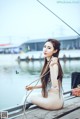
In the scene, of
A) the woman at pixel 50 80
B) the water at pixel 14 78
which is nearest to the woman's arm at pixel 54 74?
the woman at pixel 50 80

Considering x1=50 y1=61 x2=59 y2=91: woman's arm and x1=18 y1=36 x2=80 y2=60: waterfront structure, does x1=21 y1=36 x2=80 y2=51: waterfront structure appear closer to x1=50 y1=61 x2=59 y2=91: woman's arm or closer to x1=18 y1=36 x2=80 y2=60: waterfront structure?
x1=18 y1=36 x2=80 y2=60: waterfront structure

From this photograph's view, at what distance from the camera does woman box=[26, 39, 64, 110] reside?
2182mm

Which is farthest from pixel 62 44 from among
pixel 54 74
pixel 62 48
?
pixel 54 74

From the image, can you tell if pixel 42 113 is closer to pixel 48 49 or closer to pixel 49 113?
pixel 49 113

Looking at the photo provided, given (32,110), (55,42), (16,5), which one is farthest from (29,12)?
(32,110)

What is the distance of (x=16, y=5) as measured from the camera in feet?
6.94

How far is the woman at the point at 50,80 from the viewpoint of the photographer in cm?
218

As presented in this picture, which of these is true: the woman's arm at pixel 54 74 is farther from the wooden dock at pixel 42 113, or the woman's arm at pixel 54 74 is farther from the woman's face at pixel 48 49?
the wooden dock at pixel 42 113

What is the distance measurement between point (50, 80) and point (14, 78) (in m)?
0.30

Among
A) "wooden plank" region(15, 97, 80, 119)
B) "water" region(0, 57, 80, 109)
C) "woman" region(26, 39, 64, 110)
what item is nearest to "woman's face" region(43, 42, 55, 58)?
"woman" region(26, 39, 64, 110)

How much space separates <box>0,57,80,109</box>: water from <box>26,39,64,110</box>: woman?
0.27 feet

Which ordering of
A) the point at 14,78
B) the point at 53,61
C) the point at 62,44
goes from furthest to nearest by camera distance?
the point at 62,44 → the point at 53,61 → the point at 14,78

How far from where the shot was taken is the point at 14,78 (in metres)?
2.09

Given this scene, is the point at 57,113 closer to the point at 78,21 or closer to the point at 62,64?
the point at 62,64
